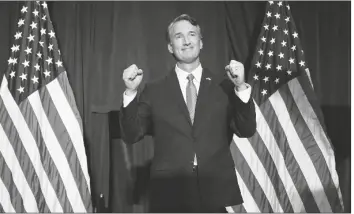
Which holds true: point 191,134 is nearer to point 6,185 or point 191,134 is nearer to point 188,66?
point 188,66

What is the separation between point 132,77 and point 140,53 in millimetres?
1170

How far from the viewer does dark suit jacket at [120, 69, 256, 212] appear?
2.04 meters

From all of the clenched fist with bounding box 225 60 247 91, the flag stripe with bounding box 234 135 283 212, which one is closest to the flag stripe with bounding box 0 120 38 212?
the flag stripe with bounding box 234 135 283 212

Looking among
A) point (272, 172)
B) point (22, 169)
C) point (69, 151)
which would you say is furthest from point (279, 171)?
point (22, 169)

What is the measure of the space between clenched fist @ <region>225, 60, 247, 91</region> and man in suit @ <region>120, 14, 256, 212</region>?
29mm

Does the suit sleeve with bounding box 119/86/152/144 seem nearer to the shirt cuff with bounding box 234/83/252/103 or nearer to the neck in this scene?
the neck

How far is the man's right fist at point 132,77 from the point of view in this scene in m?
1.91

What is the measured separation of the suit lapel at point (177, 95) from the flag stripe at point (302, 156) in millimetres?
1001

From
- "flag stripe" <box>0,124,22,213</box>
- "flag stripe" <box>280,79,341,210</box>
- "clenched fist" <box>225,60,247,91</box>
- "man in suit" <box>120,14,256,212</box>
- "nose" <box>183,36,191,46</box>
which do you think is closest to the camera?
"clenched fist" <box>225,60,247,91</box>

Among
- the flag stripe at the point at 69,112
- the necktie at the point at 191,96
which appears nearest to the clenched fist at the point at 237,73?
the necktie at the point at 191,96

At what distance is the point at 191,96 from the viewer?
2.16 metres

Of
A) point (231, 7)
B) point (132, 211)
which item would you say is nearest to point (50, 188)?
point (132, 211)

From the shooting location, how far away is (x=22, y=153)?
2.75 metres

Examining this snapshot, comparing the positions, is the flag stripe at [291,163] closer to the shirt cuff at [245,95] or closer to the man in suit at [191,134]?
the man in suit at [191,134]
